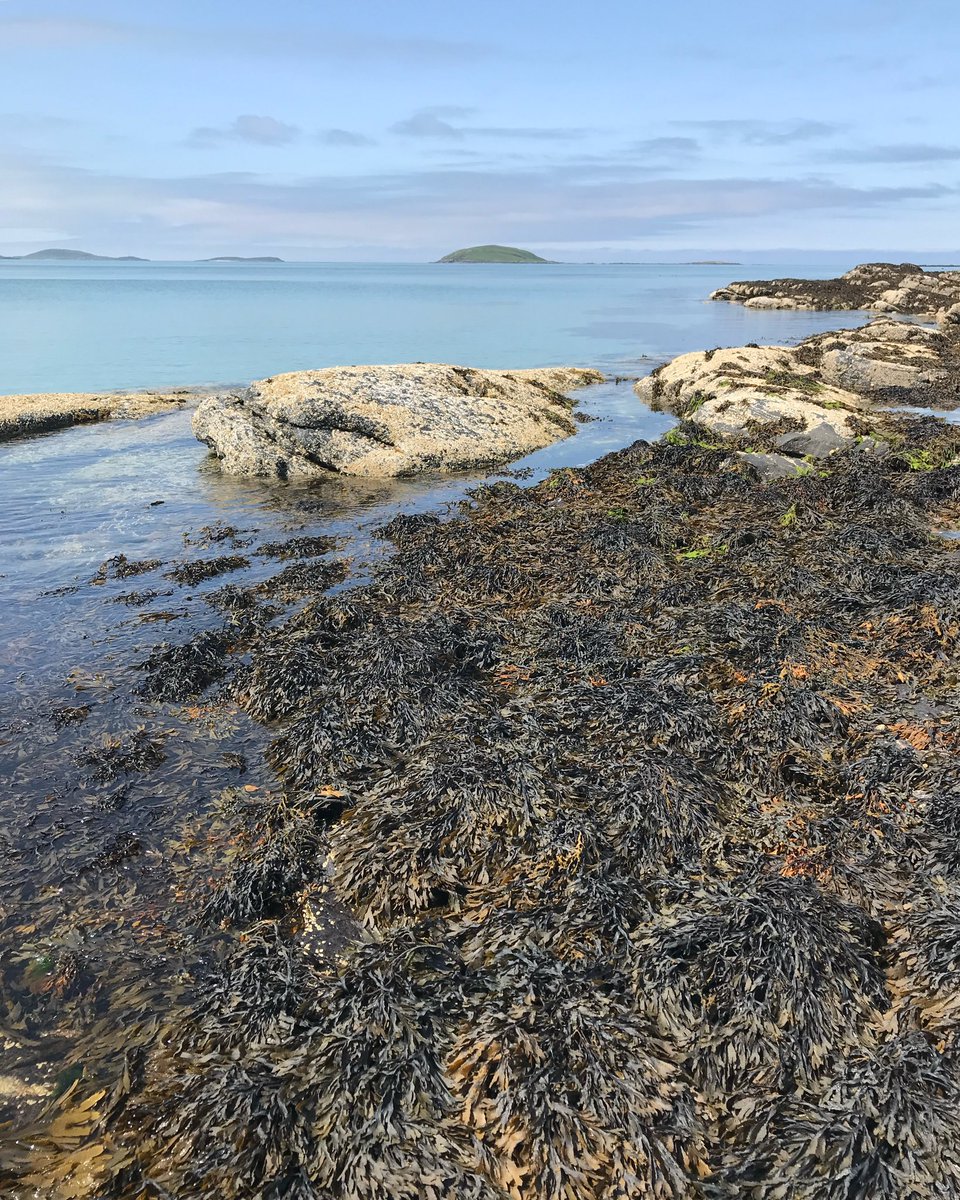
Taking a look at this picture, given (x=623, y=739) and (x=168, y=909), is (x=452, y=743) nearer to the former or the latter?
(x=623, y=739)

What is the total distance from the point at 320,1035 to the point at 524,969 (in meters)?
1.21

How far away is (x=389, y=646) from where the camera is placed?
771 centimetres

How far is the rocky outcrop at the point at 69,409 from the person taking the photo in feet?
66.3

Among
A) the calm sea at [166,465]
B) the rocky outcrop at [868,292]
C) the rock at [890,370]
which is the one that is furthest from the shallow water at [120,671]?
the rocky outcrop at [868,292]

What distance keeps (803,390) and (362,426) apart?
1349cm

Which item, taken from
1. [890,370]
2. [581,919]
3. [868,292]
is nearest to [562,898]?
[581,919]

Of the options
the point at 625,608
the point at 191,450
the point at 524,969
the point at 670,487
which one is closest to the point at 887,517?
the point at 670,487

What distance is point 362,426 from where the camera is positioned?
16.7m

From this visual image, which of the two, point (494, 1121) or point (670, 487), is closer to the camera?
point (494, 1121)

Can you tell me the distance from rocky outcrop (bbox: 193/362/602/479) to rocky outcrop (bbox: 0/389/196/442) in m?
6.30

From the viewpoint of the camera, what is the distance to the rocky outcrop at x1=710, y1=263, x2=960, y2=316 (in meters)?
58.8

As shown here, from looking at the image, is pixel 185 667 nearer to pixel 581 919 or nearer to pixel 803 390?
pixel 581 919

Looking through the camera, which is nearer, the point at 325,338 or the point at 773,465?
the point at 773,465

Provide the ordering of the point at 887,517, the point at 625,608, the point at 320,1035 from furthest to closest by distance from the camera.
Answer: the point at 887,517 < the point at 625,608 < the point at 320,1035
